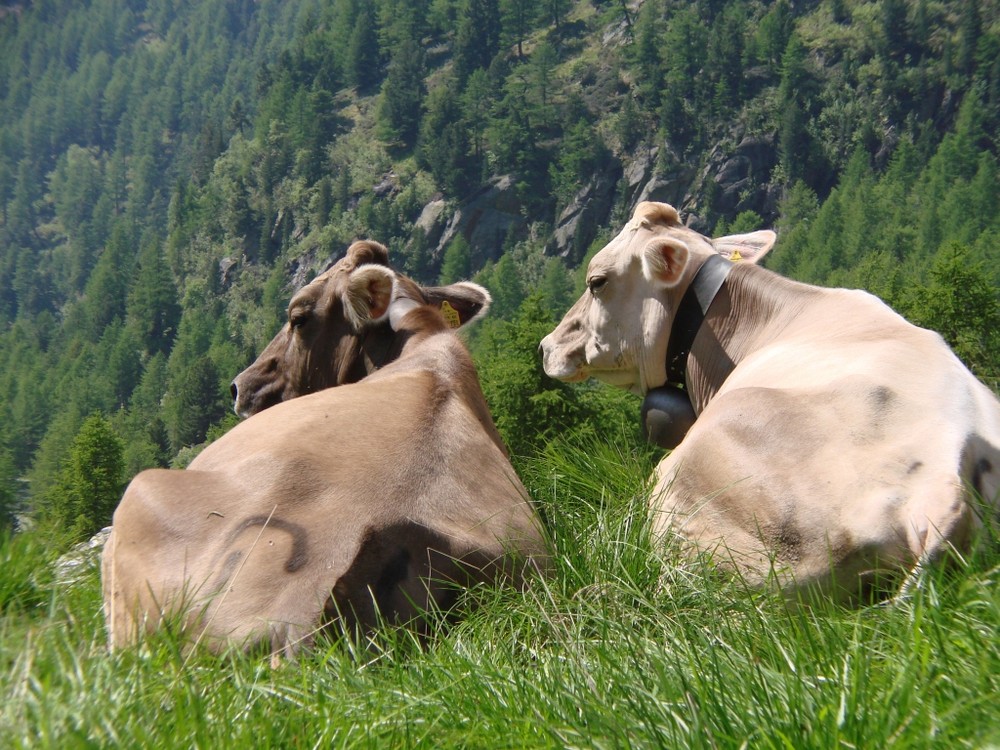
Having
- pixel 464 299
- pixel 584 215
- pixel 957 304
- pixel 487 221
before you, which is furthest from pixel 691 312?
pixel 487 221

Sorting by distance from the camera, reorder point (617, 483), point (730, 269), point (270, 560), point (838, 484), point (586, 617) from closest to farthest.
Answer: point (586, 617) < point (270, 560) < point (838, 484) < point (617, 483) < point (730, 269)

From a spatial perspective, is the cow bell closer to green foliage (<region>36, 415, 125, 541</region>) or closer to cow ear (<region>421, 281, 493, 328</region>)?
cow ear (<region>421, 281, 493, 328</region>)

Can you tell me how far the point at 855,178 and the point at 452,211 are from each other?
7002cm

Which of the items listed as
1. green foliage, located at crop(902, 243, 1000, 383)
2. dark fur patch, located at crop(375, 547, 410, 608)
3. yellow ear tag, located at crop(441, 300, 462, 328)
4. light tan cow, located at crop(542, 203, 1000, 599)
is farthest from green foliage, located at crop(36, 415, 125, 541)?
dark fur patch, located at crop(375, 547, 410, 608)

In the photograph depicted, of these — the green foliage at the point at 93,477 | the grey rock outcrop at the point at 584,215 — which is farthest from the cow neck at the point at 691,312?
the grey rock outcrop at the point at 584,215

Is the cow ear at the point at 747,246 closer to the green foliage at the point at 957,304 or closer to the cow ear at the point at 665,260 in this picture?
the cow ear at the point at 665,260

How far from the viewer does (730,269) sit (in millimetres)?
8070

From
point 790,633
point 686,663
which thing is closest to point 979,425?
point 790,633

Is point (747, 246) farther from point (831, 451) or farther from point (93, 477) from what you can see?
point (93, 477)

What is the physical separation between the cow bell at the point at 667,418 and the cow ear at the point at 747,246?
1.17 m

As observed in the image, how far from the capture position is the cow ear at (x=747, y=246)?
879cm

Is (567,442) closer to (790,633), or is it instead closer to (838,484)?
(838,484)

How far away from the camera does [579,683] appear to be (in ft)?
10.7

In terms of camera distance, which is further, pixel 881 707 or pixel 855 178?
pixel 855 178
